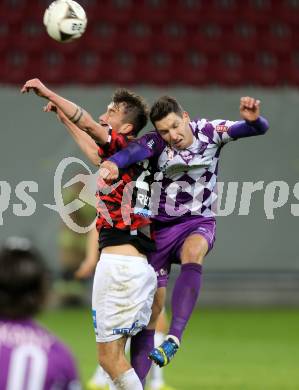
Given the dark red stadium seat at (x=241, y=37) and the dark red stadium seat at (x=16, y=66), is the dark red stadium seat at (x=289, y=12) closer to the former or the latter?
the dark red stadium seat at (x=241, y=37)

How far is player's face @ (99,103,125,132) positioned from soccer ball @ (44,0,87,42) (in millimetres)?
609

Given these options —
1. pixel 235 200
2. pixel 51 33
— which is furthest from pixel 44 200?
pixel 51 33

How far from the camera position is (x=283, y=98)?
43.4 ft

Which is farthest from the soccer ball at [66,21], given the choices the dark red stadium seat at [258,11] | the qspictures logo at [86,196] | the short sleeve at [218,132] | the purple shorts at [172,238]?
the dark red stadium seat at [258,11]

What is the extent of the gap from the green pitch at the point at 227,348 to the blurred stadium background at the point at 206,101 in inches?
1.2

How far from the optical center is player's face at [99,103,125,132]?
6.18 metres

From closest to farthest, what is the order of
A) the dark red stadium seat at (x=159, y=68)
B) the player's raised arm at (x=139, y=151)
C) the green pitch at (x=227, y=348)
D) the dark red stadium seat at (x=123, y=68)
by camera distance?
the player's raised arm at (x=139, y=151), the green pitch at (x=227, y=348), the dark red stadium seat at (x=123, y=68), the dark red stadium seat at (x=159, y=68)

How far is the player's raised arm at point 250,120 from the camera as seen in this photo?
5.89 metres

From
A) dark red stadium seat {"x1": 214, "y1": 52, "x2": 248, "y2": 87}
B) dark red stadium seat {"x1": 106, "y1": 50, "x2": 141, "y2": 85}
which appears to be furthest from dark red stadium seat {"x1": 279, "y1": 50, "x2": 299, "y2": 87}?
dark red stadium seat {"x1": 106, "y1": 50, "x2": 141, "y2": 85}

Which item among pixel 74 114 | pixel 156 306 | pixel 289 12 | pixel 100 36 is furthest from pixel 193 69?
pixel 74 114

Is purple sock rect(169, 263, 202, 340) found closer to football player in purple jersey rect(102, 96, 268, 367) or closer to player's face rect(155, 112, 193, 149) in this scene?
football player in purple jersey rect(102, 96, 268, 367)

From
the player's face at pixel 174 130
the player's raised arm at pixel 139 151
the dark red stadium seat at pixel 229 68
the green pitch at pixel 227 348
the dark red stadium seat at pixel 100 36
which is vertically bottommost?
the green pitch at pixel 227 348

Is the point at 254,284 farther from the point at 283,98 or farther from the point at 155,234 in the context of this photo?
the point at 155,234

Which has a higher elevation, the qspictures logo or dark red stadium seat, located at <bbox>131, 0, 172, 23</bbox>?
dark red stadium seat, located at <bbox>131, 0, 172, 23</bbox>
